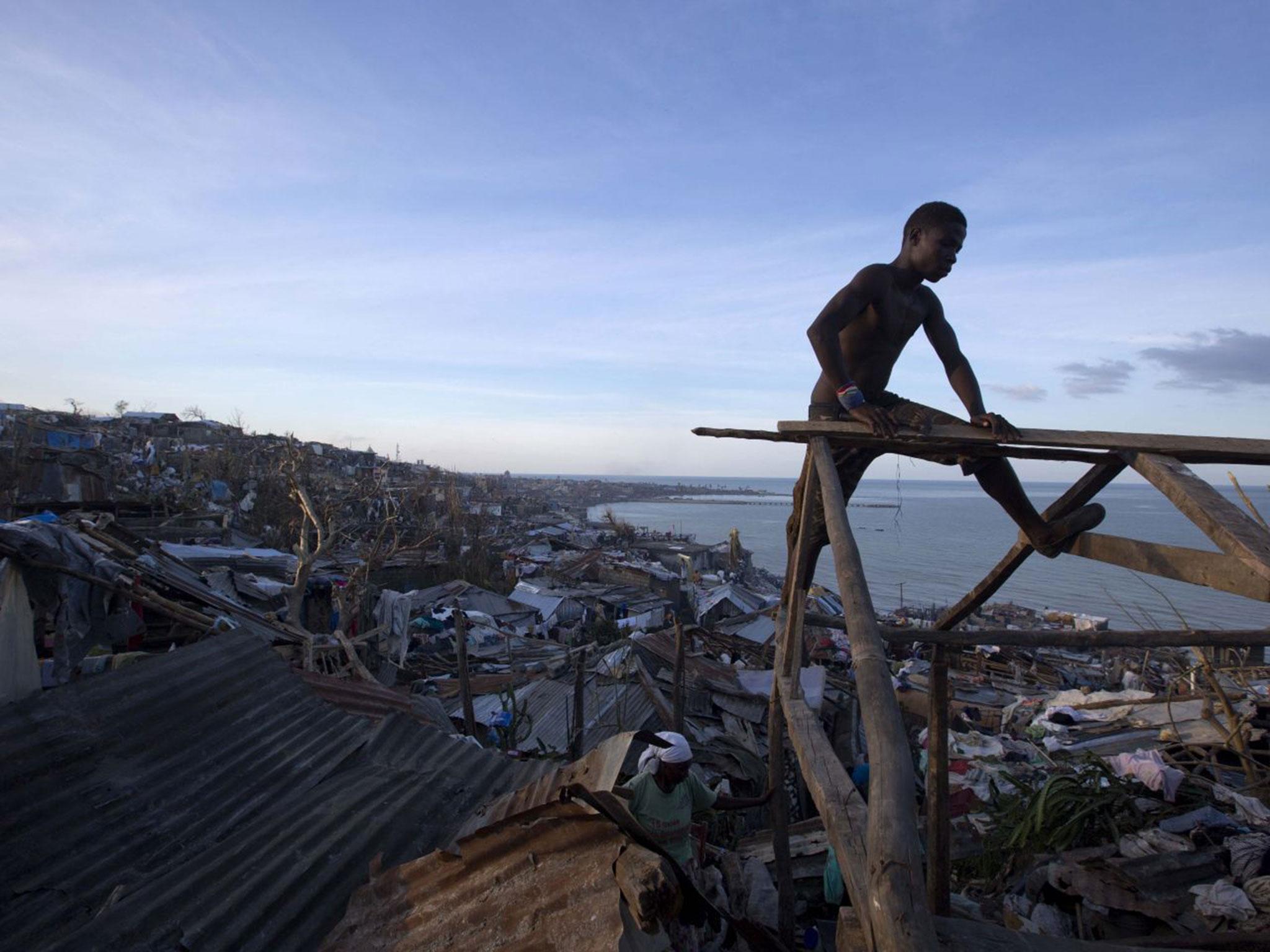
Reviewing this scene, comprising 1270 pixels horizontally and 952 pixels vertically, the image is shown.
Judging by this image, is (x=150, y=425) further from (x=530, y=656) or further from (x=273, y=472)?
(x=530, y=656)

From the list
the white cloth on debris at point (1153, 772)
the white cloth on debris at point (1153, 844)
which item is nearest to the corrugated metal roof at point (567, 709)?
the white cloth on debris at point (1153, 772)

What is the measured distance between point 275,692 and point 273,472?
25.1 m

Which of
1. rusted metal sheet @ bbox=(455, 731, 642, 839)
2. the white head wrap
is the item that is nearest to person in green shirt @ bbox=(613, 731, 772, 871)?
the white head wrap

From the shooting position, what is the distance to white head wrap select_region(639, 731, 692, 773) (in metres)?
3.98

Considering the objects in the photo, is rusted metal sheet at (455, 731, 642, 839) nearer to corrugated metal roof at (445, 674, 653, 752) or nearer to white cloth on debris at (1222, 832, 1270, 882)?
white cloth on debris at (1222, 832, 1270, 882)

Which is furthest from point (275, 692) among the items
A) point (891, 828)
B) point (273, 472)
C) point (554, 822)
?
point (273, 472)

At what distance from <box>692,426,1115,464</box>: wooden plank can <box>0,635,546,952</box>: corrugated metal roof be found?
2.46m

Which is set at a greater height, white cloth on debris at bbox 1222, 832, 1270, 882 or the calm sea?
white cloth on debris at bbox 1222, 832, 1270, 882

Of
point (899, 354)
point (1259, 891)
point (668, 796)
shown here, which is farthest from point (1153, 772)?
point (899, 354)

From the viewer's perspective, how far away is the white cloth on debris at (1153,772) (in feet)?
18.2

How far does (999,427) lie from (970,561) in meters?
55.5

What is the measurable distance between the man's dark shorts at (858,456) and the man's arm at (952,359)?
9.8 inches

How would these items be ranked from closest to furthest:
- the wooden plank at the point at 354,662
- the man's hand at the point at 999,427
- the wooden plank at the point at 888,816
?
1. the wooden plank at the point at 888,816
2. the man's hand at the point at 999,427
3. the wooden plank at the point at 354,662

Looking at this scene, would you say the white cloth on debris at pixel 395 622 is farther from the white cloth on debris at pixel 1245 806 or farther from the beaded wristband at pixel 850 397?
the beaded wristband at pixel 850 397
